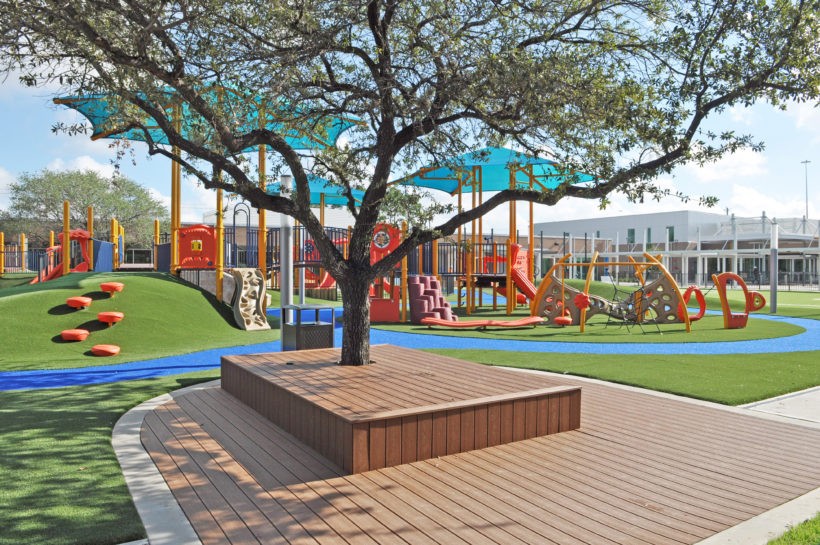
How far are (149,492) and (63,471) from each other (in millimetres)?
997

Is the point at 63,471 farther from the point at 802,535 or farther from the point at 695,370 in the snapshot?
the point at 695,370

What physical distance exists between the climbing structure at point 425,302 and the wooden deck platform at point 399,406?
1085 cm

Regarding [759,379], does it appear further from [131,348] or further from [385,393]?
[131,348]

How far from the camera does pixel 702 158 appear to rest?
6.86 m

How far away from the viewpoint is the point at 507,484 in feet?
15.1

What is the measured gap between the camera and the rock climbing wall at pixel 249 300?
631 inches

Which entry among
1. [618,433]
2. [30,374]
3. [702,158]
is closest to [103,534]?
[618,433]

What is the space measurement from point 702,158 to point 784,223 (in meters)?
50.5

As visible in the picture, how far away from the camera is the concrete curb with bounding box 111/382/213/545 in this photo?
3.70 m

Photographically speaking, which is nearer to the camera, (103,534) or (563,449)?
(103,534)

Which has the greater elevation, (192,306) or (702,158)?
(702,158)

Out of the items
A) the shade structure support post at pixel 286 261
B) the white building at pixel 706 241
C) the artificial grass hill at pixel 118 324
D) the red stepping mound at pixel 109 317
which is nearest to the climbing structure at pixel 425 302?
the artificial grass hill at pixel 118 324

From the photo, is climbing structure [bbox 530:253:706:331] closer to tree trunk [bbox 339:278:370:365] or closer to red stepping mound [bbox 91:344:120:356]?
tree trunk [bbox 339:278:370:365]

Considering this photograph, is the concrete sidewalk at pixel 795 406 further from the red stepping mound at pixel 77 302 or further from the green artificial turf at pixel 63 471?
the red stepping mound at pixel 77 302
